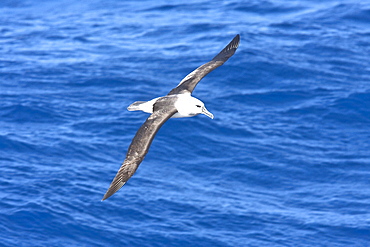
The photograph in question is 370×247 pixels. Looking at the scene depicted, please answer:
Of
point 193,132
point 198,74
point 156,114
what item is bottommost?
point 156,114

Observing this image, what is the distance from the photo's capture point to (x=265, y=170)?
2125cm

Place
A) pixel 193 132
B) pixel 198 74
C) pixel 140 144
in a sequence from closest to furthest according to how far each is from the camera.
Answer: pixel 140 144 < pixel 198 74 < pixel 193 132

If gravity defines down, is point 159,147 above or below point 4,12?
below

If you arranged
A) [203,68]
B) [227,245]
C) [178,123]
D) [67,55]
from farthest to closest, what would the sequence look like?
[67,55]
[178,123]
[227,245]
[203,68]

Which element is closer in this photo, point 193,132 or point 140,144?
point 140,144

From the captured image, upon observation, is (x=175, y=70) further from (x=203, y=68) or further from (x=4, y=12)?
(x=4, y=12)

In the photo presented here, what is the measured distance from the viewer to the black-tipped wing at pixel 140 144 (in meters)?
11.8

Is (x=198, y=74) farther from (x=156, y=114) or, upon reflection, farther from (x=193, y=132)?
(x=193, y=132)

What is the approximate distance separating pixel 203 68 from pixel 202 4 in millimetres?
20415

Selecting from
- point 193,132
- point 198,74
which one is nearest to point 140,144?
point 198,74

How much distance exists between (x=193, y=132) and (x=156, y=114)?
968 cm

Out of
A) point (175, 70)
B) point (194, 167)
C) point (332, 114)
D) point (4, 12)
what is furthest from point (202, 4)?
point (194, 167)

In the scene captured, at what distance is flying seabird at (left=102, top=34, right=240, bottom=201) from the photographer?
11960mm

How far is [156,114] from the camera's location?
43.7 ft
